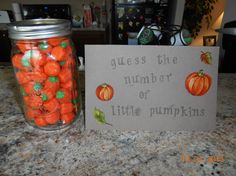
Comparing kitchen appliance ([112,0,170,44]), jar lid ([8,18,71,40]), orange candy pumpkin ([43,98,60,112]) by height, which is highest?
kitchen appliance ([112,0,170,44])

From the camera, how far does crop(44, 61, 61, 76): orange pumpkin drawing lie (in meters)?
0.47

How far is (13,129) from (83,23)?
2719 mm

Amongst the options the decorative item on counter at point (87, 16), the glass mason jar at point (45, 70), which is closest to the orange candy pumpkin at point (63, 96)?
the glass mason jar at point (45, 70)

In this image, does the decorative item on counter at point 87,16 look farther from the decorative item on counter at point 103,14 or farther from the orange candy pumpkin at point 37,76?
the orange candy pumpkin at point 37,76

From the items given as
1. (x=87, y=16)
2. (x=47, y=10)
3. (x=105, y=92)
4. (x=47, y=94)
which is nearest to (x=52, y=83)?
(x=47, y=94)

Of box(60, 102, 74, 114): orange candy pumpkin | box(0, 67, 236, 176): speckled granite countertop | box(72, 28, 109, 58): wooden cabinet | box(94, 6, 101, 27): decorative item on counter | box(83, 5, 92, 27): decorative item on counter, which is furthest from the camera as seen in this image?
box(94, 6, 101, 27): decorative item on counter

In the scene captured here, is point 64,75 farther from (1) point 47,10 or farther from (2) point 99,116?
(1) point 47,10

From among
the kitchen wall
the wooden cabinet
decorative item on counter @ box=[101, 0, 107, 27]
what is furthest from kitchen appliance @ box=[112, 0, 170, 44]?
the kitchen wall

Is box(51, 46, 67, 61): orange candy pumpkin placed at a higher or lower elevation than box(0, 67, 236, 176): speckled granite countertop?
higher

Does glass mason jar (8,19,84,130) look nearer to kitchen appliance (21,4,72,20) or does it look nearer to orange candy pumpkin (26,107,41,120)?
orange candy pumpkin (26,107,41,120)

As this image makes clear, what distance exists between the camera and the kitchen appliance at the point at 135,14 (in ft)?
8.62

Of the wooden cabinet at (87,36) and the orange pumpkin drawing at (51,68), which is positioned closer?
the orange pumpkin drawing at (51,68)

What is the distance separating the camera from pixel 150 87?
0.51 metres

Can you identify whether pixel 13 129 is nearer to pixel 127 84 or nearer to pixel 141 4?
pixel 127 84
